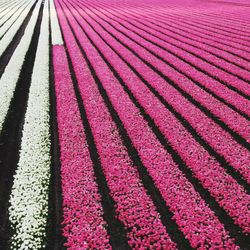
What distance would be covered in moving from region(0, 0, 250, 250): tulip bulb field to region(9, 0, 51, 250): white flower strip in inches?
1.0

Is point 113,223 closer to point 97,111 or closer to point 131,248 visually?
point 131,248

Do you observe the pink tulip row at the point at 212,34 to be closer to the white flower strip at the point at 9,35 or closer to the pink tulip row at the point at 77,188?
the pink tulip row at the point at 77,188

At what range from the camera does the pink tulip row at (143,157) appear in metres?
5.84

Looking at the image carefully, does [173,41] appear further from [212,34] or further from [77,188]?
[77,188]

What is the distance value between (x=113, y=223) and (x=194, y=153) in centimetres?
305

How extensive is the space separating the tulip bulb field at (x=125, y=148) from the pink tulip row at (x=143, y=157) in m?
0.03

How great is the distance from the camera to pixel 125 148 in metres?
8.38

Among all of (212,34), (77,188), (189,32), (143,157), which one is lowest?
(212,34)

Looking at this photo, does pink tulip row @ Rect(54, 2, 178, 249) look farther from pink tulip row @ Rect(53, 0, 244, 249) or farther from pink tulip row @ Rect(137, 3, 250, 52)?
pink tulip row @ Rect(137, 3, 250, 52)

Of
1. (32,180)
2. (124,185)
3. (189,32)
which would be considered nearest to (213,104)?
(124,185)

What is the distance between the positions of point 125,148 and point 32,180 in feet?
8.45

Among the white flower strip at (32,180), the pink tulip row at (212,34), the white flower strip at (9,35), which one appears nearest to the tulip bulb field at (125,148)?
the white flower strip at (32,180)

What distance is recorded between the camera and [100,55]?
54.2 feet

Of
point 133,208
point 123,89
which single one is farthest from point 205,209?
point 123,89
